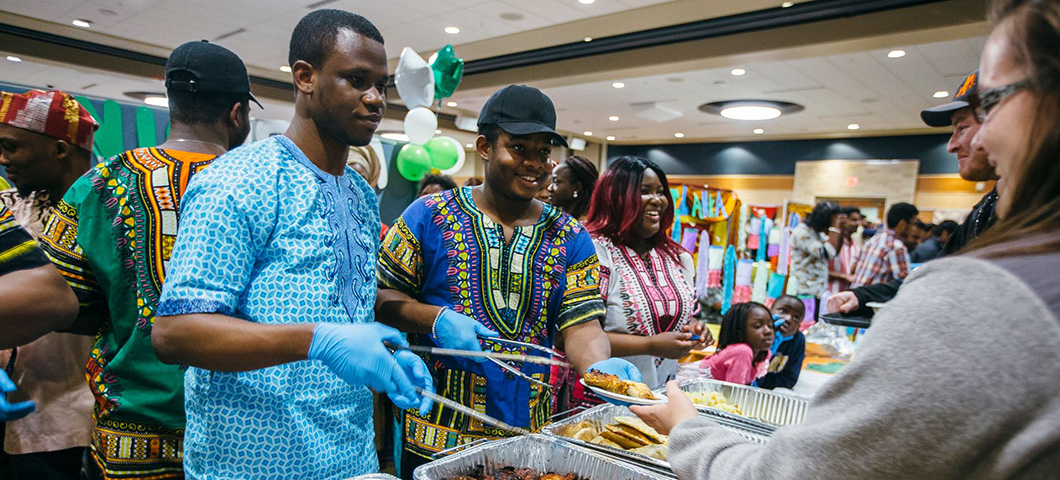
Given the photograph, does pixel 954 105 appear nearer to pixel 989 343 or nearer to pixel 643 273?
pixel 643 273

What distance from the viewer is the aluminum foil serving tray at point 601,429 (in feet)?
4.53

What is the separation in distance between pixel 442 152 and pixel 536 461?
455 cm

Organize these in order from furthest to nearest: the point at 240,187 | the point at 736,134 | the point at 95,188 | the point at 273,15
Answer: the point at 736,134 < the point at 273,15 < the point at 95,188 < the point at 240,187

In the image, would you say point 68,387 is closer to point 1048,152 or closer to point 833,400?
point 833,400

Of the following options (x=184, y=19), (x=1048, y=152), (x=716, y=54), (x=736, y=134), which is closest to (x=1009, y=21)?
(x=1048, y=152)

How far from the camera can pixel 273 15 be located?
666cm

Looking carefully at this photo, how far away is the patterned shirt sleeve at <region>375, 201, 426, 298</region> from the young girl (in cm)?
199

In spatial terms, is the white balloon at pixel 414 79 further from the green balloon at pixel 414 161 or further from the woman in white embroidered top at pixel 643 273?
the woman in white embroidered top at pixel 643 273

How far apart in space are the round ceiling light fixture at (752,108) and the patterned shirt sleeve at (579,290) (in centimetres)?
885

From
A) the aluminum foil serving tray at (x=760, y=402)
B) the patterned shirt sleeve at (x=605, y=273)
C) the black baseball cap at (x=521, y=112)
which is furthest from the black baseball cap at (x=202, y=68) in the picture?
the aluminum foil serving tray at (x=760, y=402)

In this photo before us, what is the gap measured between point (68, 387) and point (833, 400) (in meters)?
1.88

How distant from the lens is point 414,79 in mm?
4262

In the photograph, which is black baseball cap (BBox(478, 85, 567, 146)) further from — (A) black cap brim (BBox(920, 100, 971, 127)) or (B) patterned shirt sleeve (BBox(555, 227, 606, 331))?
(A) black cap brim (BBox(920, 100, 971, 127))

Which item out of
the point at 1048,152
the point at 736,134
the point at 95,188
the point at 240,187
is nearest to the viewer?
the point at 1048,152
